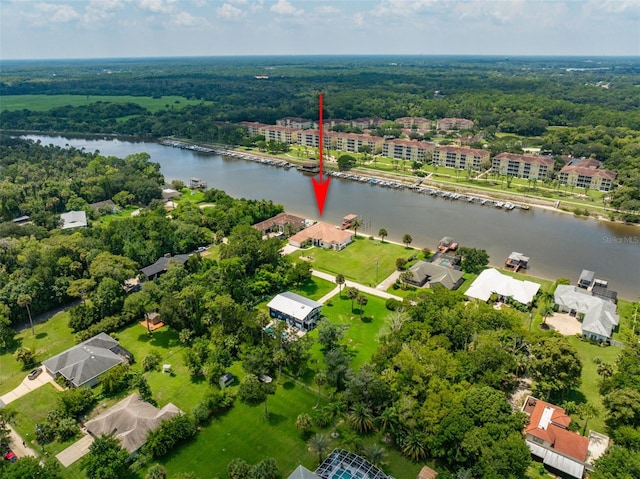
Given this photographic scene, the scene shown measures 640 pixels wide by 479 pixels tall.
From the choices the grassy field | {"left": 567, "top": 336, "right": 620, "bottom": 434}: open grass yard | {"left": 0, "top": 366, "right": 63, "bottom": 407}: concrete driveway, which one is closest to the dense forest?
the grassy field

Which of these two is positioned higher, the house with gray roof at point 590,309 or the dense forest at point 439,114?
the dense forest at point 439,114

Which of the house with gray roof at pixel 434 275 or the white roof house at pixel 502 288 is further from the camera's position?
the house with gray roof at pixel 434 275

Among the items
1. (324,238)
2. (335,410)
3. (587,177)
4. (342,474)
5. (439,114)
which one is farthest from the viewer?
(439,114)

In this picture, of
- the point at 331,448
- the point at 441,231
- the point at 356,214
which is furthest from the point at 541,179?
the point at 331,448

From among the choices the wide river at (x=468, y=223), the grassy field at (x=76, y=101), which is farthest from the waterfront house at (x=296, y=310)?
the grassy field at (x=76, y=101)

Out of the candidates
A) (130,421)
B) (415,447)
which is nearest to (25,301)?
(130,421)

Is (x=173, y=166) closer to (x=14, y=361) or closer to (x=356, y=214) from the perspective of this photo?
(x=356, y=214)

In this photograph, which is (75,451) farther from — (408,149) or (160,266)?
(408,149)

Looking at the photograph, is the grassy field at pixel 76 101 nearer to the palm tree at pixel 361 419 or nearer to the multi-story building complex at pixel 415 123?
the multi-story building complex at pixel 415 123
